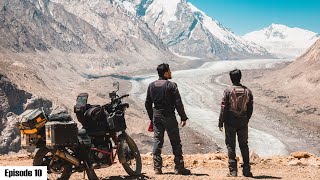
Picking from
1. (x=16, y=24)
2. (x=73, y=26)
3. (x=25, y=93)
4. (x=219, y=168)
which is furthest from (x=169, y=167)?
(x=73, y=26)

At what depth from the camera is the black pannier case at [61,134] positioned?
7.79 meters

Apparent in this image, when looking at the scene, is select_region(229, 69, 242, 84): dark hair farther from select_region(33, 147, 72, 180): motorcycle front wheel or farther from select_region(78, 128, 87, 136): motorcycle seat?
select_region(33, 147, 72, 180): motorcycle front wheel

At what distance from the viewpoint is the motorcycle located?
7805mm

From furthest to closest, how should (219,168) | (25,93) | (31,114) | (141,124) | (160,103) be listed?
(141,124) < (25,93) < (219,168) < (160,103) < (31,114)

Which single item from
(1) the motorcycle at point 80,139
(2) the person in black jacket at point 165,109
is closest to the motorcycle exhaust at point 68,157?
(1) the motorcycle at point 80,139

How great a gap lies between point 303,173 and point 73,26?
508 feet

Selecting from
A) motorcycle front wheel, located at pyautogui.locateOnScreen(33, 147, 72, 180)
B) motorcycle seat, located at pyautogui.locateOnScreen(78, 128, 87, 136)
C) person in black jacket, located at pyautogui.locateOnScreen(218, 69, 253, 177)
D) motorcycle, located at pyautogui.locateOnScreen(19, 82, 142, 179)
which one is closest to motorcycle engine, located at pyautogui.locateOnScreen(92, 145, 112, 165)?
motorcycle, located at pyautogui.locateOnScreen(19, 82, 142, 179)

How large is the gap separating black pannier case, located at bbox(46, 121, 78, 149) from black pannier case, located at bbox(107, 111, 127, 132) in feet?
2.33

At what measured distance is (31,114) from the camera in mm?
7750

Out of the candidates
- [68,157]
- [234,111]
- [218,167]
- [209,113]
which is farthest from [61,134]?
[209,113]

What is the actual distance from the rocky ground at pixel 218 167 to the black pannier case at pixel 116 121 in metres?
1.19

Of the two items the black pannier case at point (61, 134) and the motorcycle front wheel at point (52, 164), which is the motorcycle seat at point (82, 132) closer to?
the black pannier case at point (61, 134)

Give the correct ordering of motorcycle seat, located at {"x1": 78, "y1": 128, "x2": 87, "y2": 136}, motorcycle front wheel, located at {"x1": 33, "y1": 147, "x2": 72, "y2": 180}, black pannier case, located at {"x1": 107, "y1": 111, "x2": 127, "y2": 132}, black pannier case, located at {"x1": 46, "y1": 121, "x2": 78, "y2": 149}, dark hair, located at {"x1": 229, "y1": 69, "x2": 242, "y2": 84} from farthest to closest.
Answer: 1. dark hair, located at {"x1": 229, "y1": 69, "x2": 242, "y2": 84}
2. black pannier case, located at {"x1": 107, "y1": 111, "x2": 127, "y2": 132}
3. motorcycle seat, located at {"x1": 78, "y1": 128, "x2": 87, "y2": 136}
4. motorcycle front wheel, located at {"x1": 33, "y1": 147, "x2": 72, "y2": 180}
5. black pannier case, located at {"x1": 46, "y1": 121, "x2": 78, "y2": 149}

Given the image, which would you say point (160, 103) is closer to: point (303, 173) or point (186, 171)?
point (186, 171)
